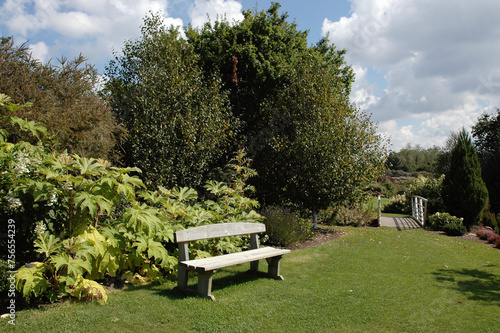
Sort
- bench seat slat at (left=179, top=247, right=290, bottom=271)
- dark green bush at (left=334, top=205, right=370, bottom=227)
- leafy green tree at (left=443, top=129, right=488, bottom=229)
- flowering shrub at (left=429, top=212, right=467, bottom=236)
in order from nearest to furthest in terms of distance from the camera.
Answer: bench seat slat at (left=179, top=247, right=290, bottom=271) < flowering shrub at (left=429, top=212, right=467, bottom=236) < leafy green tree at (left=443, top=129, right=488, bottom=229) < dark green bush at (left=334, top=205, right=370, bottom=227)

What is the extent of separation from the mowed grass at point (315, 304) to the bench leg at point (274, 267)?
0.15 meters

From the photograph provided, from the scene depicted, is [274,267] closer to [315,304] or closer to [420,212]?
[315,304]

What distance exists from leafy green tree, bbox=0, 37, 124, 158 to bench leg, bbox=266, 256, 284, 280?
3.94m

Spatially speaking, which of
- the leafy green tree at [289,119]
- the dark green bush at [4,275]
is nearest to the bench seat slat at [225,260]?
the dark green bush at [4,275]

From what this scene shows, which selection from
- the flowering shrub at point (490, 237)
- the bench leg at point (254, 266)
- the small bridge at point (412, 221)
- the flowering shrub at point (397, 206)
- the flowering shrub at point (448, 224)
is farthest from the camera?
the flowering shrub at point (397, 206)

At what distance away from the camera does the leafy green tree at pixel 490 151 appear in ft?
61.1

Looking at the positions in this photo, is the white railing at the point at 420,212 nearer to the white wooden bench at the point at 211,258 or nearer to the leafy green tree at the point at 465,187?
the leafy green tree at the point at 465,187

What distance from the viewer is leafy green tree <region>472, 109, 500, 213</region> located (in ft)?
61.1

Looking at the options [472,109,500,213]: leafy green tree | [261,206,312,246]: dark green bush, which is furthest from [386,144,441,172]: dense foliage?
[261,206,312,246]: dark green bush

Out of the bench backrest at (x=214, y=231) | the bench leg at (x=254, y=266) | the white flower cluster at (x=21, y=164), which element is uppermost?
the white flower cluster at (x=21, y=164)

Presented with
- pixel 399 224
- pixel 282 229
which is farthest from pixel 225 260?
pixel 399 224

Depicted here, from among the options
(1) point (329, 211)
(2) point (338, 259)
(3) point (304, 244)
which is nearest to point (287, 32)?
(1) point (329, 211)

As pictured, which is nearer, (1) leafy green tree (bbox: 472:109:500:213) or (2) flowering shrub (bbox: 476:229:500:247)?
(2) flowering shrub (bbox: 476:229:500:247)

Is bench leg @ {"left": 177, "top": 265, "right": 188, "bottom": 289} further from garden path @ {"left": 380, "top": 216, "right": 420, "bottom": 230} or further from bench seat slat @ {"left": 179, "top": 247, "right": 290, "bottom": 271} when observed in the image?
garden path @ {"left": 380, "top": 216, "right": 420, "bottom": 230}
